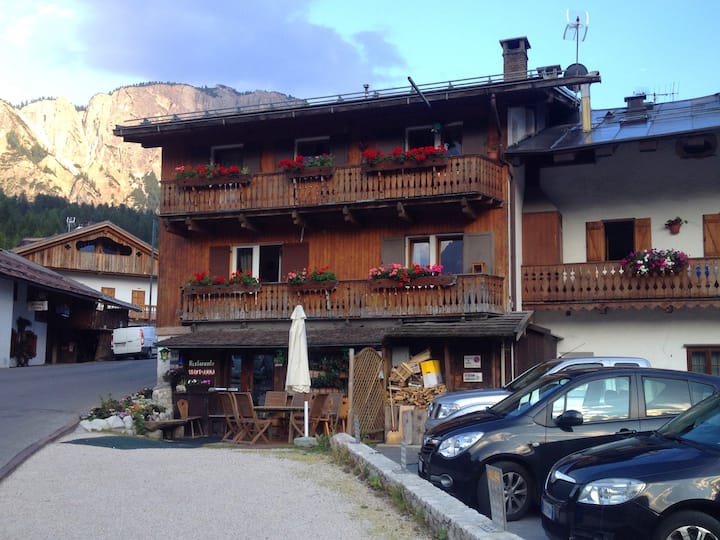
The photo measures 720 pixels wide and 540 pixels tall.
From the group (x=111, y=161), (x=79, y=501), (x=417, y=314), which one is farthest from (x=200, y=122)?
(x=111, y=161)

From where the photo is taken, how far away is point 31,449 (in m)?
13.6

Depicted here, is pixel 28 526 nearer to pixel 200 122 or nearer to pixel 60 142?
pixel 200 122

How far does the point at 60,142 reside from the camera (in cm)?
18350

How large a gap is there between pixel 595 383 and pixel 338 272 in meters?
14.3

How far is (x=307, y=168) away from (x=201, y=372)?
6.20 metres

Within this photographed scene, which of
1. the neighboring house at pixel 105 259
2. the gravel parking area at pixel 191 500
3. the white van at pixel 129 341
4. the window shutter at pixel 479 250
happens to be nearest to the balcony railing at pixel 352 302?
the window shutter at pixel 479 250

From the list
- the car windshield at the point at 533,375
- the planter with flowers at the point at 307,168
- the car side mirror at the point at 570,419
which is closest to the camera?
the car side mirror at the point at 570,419

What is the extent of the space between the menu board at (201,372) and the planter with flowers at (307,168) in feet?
18.2

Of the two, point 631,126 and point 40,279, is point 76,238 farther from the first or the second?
point 631,126

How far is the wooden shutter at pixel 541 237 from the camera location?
74.8 feet

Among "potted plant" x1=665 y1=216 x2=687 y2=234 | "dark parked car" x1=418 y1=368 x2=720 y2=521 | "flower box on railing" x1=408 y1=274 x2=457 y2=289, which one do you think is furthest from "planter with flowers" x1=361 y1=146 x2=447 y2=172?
"dark parked car" x1=418 y1=368 x2=720 y2=521

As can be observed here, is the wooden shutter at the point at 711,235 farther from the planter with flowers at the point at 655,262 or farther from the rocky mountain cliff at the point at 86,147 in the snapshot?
the rocky mountain cliff at the point at 86,147

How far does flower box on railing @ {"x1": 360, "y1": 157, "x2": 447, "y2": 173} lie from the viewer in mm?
21406

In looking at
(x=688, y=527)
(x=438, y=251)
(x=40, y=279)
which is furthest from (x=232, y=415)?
(x=40, y=279)
